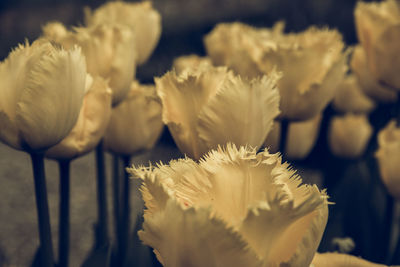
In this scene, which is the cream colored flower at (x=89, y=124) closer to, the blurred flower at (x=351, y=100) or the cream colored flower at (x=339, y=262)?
the cream colored flower at (x=339, y=262)

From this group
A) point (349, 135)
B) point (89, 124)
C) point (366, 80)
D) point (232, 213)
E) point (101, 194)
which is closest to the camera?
point (232, 213)

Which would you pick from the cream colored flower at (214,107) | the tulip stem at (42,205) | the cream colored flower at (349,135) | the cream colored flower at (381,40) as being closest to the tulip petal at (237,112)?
the cream colored flower at (214,107)

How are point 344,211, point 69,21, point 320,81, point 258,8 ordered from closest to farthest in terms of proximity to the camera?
point 320,81 → point 344,211 → point 69,21 → point 258,8

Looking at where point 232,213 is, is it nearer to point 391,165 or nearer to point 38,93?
point 38,93

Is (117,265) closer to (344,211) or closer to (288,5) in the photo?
(344,211)

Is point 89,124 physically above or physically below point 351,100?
above

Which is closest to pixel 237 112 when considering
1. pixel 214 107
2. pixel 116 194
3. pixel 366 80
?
pixel 214 107

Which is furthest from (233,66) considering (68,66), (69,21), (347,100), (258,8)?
(258,8)
